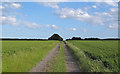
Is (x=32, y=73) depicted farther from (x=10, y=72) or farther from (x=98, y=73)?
(x=98, y=73)

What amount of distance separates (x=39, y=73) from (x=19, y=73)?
1448mm

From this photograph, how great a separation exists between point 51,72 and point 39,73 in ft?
2.93

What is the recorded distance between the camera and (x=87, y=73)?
11195 mm

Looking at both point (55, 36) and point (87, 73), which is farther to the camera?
point (55, 36)

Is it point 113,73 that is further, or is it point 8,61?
point 8,61

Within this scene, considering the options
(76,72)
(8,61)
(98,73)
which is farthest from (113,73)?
(8,61)

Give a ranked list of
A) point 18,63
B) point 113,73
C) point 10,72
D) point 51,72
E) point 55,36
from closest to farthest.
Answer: point 113,73 → point 10,72 → point 51,72 → point 18,63 → point 55,36

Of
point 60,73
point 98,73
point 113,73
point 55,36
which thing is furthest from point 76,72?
point 55,36

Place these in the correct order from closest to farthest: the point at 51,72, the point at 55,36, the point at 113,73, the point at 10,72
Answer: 1. the point at 113,73
2. the point at 10,72
3. the point at 51,72
4. the point at 55,36

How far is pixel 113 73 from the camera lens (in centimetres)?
976

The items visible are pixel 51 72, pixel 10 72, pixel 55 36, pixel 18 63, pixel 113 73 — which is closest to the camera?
pixel 113 73

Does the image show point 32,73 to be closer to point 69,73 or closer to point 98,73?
point 69,73

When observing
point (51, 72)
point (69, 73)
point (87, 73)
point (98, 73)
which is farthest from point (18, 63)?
point (98, 73)

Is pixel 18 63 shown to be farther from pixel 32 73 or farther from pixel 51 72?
pixel 51 72
